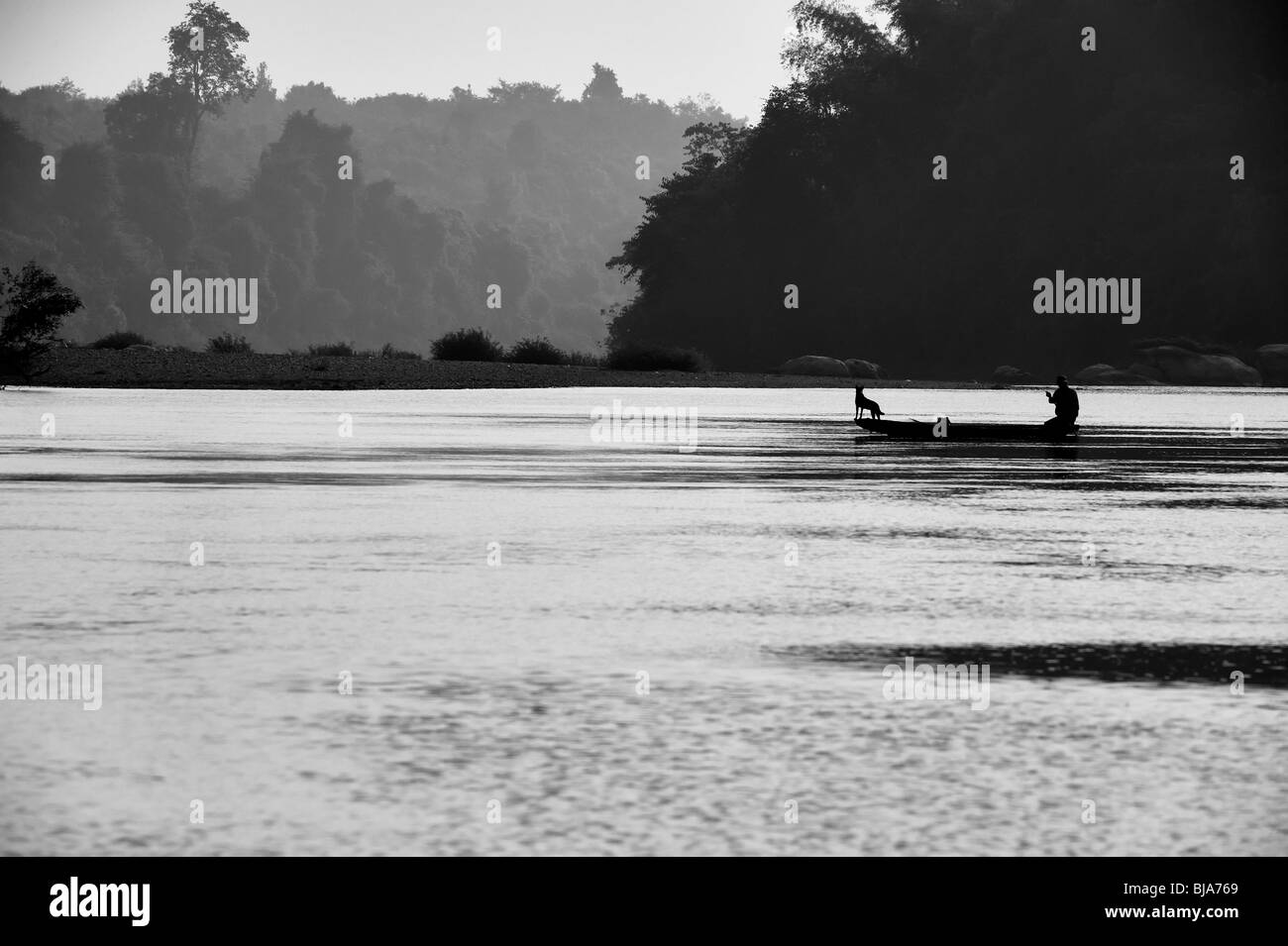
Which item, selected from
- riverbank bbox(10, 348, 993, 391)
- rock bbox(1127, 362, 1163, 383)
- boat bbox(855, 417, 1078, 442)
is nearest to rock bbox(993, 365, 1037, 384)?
rock bbox(1127, 362, 1163, 383)

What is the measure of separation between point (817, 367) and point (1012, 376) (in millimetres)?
9404

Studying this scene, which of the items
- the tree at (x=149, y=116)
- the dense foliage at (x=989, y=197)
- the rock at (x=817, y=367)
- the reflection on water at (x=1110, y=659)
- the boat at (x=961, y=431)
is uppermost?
the tree at (x=149, y=116)

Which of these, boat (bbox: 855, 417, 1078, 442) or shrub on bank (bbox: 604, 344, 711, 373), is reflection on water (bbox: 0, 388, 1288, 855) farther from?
shrub on bank (bbox: 604, 344, 711, 373)

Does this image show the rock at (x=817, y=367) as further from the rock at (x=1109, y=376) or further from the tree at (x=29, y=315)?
the tree at (x=29, y=315)

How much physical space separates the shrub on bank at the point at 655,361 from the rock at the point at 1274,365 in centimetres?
2607

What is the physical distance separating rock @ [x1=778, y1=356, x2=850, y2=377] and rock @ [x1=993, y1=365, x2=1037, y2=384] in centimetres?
760

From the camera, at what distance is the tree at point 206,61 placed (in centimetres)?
16700

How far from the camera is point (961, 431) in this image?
34344 mm

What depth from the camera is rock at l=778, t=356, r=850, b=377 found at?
93.0 meters

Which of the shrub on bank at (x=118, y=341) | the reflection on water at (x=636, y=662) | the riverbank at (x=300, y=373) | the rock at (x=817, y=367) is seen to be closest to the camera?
the reflection on water at (x=636, y=662)

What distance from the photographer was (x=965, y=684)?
34.1ft

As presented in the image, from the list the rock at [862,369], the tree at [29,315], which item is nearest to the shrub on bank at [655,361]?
the rock at [862,369]

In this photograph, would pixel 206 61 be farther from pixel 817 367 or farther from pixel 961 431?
pixel 961 431
